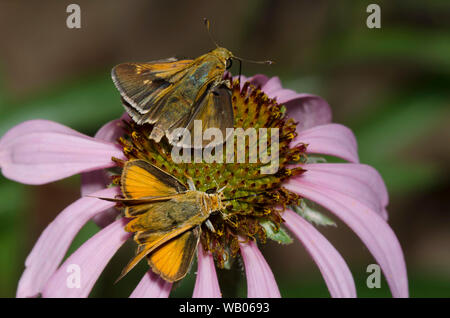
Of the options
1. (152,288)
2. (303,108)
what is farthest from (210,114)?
(303,108)

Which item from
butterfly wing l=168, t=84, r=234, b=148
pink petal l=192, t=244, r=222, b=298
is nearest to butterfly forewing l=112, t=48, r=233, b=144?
butterfly wing l=168, t=84, r=234, b=148

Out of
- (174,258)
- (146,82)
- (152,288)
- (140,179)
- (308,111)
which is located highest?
(146,82)

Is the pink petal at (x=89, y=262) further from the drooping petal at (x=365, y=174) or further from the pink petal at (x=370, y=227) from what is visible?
the drooping petal at (x=365, y=174)

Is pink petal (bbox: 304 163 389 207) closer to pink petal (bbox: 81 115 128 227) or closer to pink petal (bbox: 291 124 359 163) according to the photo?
pink petal (bbox: 291 124 359 163)

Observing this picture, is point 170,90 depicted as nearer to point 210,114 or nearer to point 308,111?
point 210,114

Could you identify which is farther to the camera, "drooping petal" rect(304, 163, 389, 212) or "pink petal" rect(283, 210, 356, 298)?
"drooping petal" rect(304, 163, 389, 212)

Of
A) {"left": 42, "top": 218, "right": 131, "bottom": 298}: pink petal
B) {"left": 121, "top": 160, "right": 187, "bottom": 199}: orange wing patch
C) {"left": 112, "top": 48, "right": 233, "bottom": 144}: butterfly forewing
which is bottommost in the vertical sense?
{"left": 42, "top": 218, "right": 131, "bottom": 298}: pink petal
